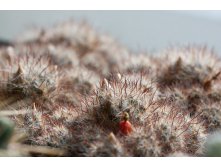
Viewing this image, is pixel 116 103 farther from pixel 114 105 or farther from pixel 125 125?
pixel 125 125

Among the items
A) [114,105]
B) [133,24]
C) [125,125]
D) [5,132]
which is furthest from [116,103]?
[133,24]

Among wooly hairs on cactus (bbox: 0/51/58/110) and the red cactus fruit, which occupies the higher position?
wooly hairs on cactus (bbox: 0/51/58/110)

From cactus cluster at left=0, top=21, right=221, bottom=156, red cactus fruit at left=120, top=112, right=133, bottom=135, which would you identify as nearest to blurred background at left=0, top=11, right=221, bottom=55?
cactus cluster at left=0, top=21, right=221, bottom=156

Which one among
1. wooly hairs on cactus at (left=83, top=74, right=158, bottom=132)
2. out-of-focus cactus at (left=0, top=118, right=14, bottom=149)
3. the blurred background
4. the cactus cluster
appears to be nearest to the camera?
out-of-focus cactus at (left=0, top=118, right=14, bottom=149)

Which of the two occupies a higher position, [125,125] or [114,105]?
[114,105]

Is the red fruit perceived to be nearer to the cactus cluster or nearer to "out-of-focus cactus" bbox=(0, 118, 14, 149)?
the cactus cluster
